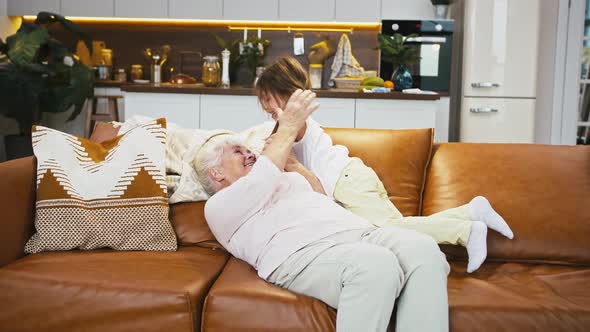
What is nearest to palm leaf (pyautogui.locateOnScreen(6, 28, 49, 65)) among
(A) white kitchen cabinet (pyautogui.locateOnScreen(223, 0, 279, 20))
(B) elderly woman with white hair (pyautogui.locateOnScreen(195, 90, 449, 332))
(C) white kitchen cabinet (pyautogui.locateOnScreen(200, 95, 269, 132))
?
(C) white kitchen cabinet (pyautogui.locateOnScreen(200, 95, 269, 132))

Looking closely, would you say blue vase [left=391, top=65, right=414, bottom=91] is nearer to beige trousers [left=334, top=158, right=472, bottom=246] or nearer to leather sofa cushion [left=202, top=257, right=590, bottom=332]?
beige trousers [left=334, top=158, right=472, bottom=246]

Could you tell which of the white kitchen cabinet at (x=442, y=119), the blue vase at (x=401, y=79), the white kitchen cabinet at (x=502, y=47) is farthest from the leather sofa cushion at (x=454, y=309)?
the white kitchen cabinet at (x=502, y=47)

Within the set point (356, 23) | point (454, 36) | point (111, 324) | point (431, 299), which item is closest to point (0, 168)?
point (111, 324)

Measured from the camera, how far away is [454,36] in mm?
5711

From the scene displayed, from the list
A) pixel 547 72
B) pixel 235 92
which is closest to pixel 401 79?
pixel 547 72

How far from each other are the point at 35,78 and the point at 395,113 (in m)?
2.64

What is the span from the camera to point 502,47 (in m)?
5.06

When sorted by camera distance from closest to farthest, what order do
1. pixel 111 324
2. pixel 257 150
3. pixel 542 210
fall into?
pixel 111 324
pixel 542 210
pixel 257 150

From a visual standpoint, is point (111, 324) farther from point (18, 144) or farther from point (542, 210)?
point (18, 144)

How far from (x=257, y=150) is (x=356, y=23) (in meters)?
3.56

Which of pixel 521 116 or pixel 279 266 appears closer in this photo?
pixel 279 266

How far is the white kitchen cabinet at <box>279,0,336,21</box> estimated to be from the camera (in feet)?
18.5

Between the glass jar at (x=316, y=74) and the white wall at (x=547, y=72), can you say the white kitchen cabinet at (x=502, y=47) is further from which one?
the glass jar at (x=316, y=74)

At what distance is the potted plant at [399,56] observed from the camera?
4922 mm
